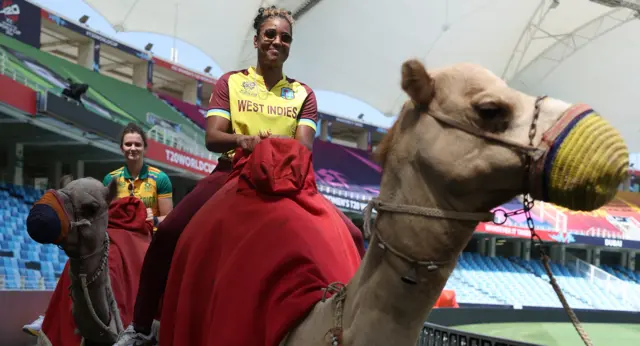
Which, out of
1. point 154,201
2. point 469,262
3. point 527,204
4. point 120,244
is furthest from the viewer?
point 469,262

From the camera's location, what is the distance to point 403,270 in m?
1.71

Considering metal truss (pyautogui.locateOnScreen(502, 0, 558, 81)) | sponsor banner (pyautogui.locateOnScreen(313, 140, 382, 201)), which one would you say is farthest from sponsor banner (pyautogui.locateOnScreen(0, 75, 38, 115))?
metal truss (pyautogui.locateOnScreen(502, 0, 558, 81))

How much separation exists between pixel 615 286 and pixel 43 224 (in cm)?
2914

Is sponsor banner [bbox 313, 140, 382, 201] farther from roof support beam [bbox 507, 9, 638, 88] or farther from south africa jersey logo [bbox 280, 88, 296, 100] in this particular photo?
south africa jersey logo [bbox 280, 88, 296, 100]

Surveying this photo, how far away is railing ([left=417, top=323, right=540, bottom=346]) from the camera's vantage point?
6242mm

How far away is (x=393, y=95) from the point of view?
35281 millimetres

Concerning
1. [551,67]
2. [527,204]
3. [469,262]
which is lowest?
[469,262]

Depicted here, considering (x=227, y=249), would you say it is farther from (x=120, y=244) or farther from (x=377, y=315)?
(x=120, y=244)

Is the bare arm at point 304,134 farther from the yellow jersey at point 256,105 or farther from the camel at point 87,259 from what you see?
the camel at point 87,259

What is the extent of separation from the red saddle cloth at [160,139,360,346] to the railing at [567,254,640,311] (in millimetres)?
27865

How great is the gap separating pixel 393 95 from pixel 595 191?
113 feet

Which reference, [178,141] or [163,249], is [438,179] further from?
[178,141]

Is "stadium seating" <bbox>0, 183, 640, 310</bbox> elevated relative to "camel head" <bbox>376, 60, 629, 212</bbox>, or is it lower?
lower

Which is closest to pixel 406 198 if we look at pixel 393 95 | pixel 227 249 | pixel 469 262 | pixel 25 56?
pixel 227 249
